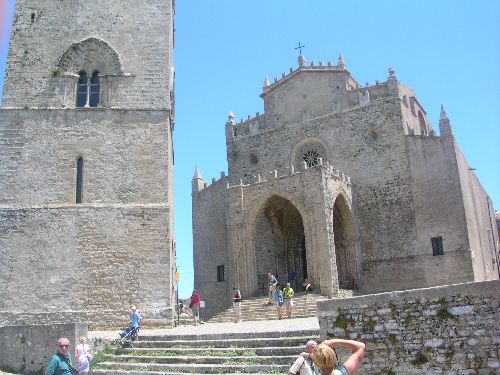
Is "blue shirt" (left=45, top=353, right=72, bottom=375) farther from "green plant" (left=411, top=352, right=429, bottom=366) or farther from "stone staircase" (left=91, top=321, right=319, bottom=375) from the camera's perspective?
"green plant" (left=411, top=352, right=429, bottom=366)

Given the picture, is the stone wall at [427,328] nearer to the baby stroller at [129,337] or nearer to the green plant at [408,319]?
the green plant at [408,319]

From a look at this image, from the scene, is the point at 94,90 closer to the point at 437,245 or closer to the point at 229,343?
the point at 229,343

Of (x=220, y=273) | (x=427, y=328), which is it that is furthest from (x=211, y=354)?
(x=220, y=273)

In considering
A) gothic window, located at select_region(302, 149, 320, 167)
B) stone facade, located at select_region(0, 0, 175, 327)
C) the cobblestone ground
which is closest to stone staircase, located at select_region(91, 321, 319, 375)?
the cobblestone ground

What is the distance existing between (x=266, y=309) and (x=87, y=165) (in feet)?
29.1

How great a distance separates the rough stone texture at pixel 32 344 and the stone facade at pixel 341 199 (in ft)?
37.0

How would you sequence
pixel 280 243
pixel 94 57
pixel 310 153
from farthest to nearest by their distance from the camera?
pixel 310 153 < pixel 280 243 < pixel 94 57

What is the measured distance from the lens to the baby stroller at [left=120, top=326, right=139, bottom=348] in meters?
13.8

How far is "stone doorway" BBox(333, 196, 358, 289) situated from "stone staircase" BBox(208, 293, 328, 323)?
4.11 metres

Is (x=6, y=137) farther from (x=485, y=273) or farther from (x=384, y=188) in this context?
(x=485, y=273)

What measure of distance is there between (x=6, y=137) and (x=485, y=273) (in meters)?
23.1

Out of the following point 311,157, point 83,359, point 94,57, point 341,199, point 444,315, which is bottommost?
point 83,359

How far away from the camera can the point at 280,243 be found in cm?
2702

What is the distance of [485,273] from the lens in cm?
2680
